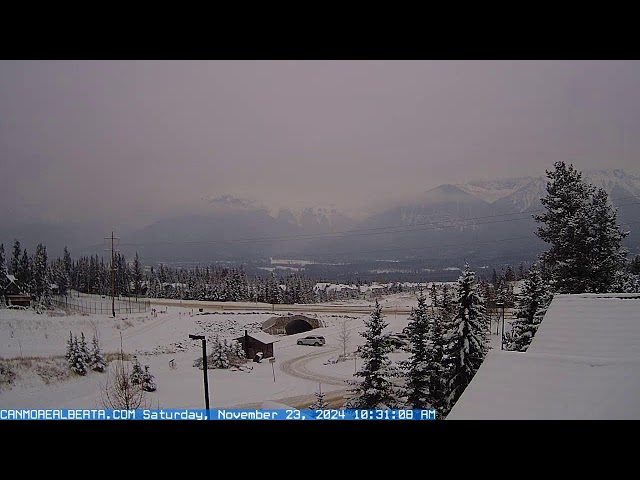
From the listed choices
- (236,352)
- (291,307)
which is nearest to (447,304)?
(291,307)

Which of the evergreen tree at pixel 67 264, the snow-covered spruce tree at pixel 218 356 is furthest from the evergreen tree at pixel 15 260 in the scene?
the snow-covered spruce tree at pixel 218 356

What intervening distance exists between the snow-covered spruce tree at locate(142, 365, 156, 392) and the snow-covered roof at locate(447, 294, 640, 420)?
3.40m

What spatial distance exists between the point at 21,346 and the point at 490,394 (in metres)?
4.37

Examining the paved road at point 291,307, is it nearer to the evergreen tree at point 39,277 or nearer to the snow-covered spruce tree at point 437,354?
the snow-covered spruce tree at point 437,354

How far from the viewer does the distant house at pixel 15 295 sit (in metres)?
4.53

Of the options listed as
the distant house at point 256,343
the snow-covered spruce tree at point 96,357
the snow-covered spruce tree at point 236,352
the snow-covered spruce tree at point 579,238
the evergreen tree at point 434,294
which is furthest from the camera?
the snow-covered spruce tree at point 579,238

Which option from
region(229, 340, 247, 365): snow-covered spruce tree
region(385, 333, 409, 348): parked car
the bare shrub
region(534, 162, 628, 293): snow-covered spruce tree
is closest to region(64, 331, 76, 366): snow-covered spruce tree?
the bare shrub

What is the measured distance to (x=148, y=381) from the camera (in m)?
4.79

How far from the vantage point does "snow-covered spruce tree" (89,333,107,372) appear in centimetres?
489

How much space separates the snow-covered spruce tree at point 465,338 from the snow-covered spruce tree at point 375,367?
0.77 m

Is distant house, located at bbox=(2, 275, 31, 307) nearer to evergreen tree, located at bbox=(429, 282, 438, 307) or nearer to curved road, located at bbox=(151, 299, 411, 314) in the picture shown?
curved road, located at bbox=(151, 299, 411, 314)

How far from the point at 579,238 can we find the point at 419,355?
354 cm
